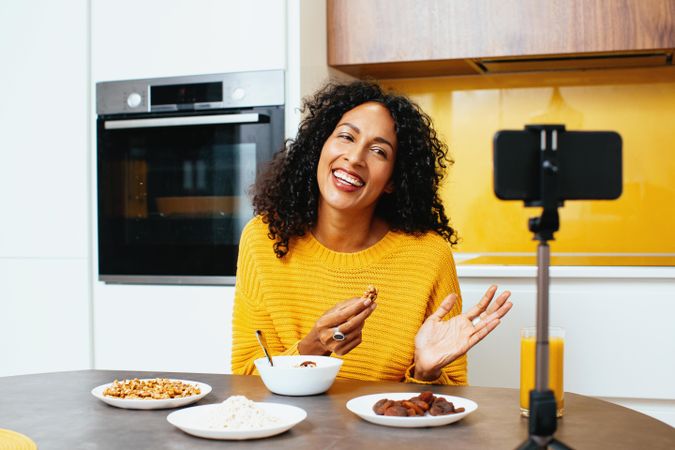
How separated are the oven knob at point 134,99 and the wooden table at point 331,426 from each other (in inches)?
58.6

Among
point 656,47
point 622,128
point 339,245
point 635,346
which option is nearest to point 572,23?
point 656,47

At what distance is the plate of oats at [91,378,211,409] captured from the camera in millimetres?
1206

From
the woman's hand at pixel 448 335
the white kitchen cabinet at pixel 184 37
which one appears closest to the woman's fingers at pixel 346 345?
the woman's hand at pixel 448 335

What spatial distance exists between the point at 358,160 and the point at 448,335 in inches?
20.1

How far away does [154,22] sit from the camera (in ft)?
8.80

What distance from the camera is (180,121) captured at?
8.70 ft

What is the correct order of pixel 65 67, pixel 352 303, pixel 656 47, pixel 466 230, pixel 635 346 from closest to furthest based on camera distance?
pixel 352 303 < pixel 635 346 < pixel 656 47 < pixel 65 67 < pixel 466 230

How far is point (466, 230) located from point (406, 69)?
2.05 ft

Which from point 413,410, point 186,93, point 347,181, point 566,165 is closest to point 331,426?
point 413,410

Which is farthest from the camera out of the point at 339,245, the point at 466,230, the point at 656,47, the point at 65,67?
the point at 466,230

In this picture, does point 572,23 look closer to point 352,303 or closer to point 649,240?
point 649,240

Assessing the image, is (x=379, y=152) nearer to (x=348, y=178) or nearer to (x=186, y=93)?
(x=348, y=178)

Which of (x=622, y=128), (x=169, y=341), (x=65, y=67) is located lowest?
(x=169, y=341)

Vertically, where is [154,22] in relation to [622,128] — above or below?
above
